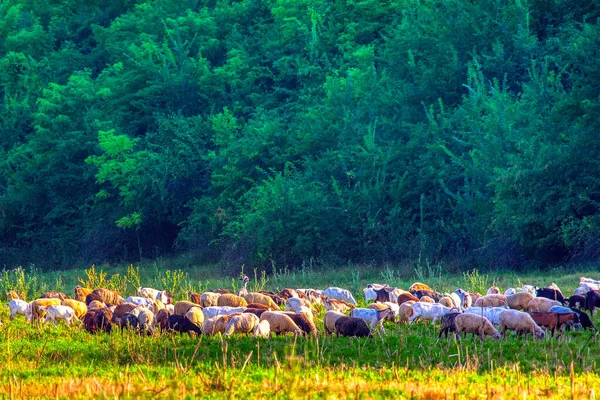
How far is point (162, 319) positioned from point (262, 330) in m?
1.87

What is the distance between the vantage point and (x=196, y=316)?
1488cm

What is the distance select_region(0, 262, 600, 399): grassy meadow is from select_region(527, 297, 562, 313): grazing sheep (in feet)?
2.77

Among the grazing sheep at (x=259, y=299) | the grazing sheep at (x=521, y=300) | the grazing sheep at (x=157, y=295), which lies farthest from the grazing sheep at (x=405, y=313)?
the grazing sheep at (x=157, y=295)

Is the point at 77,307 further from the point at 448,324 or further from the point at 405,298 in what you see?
the point at 448,324

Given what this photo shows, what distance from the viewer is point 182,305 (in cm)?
1653

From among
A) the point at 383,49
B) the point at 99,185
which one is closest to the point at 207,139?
the point at 99,185

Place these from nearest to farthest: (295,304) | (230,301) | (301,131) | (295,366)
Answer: (295,366)
(295,304)
(230,301)
(301,131)

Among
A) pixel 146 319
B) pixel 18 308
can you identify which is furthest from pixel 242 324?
pixel 18 308

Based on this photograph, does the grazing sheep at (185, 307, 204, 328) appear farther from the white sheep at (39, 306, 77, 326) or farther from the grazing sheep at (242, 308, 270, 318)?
the white sheep at (39, 306, 77, 326)

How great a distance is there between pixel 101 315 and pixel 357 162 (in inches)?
820

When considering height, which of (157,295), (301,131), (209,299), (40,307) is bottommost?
(157,295)

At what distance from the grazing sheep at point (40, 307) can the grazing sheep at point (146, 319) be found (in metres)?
2.31

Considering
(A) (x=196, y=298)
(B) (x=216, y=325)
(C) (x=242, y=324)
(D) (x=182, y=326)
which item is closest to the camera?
(C) (x=242, y=324)

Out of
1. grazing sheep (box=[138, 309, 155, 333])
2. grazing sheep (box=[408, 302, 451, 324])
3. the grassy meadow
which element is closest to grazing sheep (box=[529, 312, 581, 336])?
the grassy meadow
